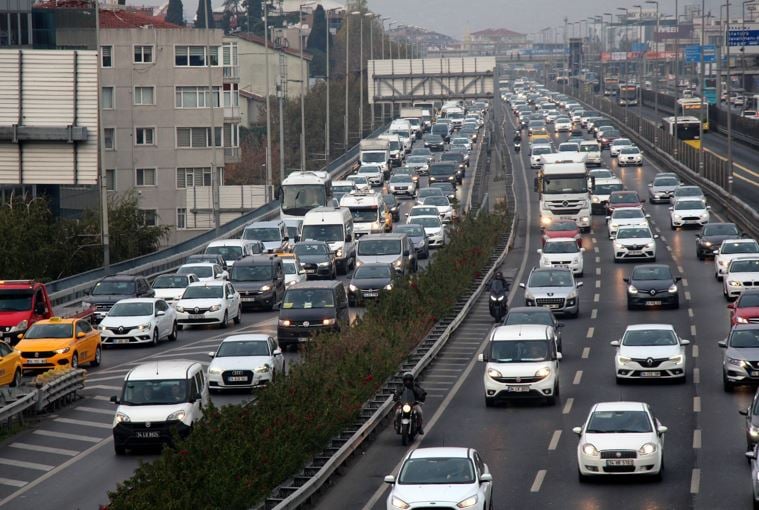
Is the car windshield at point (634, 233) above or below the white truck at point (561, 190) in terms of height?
below

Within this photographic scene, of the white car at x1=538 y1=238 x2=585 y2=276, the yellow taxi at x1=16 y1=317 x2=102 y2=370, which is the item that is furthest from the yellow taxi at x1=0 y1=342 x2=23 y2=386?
the white car at x1=538 y1=238 x2=585 y2=276

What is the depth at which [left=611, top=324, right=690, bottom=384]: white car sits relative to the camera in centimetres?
3469

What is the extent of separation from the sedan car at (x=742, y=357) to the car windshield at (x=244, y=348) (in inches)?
403

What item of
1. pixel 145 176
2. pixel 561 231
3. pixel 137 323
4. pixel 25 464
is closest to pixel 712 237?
pixel 561 231

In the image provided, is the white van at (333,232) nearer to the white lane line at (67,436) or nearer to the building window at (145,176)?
the white lane line at (67,436)

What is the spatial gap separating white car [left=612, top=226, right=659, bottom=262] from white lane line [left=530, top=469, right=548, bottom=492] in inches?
1281

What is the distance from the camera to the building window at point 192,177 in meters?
110

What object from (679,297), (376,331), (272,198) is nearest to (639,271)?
(679,297)

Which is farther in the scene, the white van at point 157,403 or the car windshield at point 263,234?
the car windshield at point 263,234

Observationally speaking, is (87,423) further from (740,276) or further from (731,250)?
(731,250)

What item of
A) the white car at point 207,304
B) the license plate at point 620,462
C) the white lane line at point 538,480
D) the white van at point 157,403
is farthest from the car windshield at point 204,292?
the license plate at point 620,462

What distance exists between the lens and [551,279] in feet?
152

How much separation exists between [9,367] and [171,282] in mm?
16509

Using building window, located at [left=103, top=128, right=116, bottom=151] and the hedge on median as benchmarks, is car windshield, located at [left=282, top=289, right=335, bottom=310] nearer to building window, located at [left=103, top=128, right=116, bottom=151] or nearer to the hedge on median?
the hedge on median
